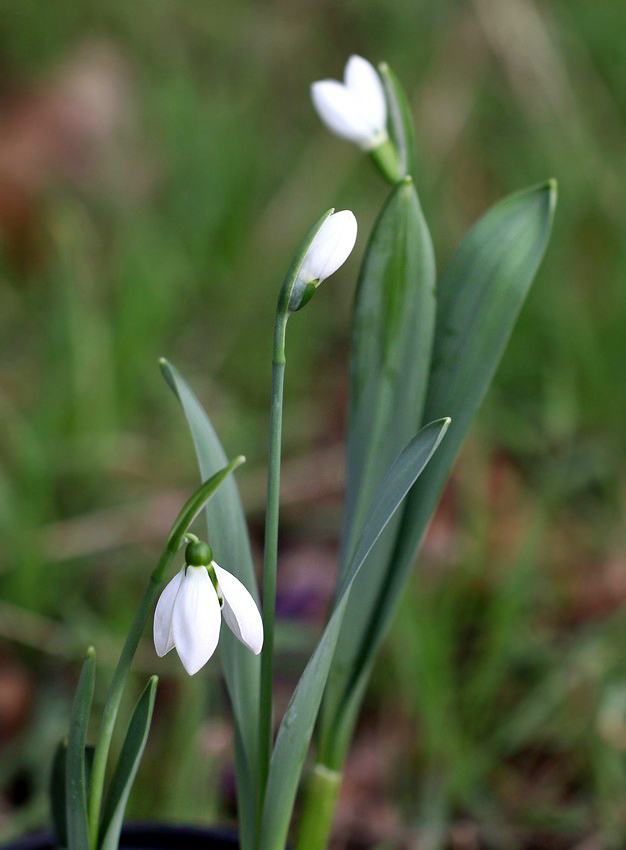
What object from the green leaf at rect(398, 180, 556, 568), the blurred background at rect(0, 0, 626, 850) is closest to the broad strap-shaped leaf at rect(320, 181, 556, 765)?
the green leaf at rect(398, 180, 556, 568)

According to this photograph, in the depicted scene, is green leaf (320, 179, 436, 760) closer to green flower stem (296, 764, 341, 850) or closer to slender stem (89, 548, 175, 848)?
green flower stem (296, 764, 341, 850)

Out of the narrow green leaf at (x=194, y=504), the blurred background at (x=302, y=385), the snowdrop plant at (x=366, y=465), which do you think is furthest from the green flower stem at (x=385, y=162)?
the blurred background at (x=302, y=385)

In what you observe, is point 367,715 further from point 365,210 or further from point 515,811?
point 365,210

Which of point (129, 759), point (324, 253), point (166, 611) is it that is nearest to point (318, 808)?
point (129, 759)

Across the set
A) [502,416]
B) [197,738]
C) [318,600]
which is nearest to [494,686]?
[318,600]

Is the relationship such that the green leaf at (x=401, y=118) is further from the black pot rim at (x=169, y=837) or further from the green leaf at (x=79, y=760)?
the black pot rim at (x=169, y=837)

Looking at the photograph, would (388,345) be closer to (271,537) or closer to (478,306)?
(478,306)
